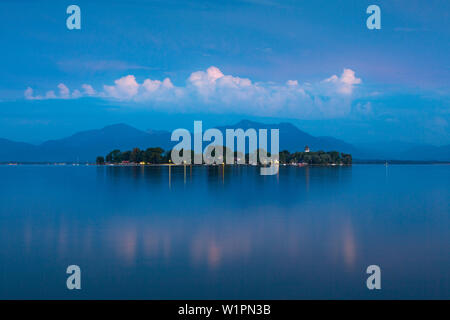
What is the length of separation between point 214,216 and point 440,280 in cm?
1453

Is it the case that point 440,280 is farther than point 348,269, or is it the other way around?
point 348,269

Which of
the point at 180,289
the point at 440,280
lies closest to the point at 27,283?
the point at 180,289

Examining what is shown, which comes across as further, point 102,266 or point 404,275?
point 102,266

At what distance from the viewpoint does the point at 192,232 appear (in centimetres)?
1827

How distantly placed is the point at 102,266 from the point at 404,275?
Result: 10.1m

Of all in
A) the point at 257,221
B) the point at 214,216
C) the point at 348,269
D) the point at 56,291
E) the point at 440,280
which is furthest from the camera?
the point at 214,216

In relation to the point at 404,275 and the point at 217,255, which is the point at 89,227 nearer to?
the point at 217,255

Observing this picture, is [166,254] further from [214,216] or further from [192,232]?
[214,216]

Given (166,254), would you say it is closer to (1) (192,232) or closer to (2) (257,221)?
(1) (192,232)
